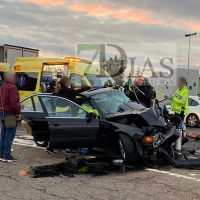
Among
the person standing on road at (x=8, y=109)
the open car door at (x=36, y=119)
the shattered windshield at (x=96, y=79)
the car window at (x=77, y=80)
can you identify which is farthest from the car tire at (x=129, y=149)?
the car window at (x=77, y=80)

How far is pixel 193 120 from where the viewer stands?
13.0 meters

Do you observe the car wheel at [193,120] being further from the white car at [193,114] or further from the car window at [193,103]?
the car window at [193,103]

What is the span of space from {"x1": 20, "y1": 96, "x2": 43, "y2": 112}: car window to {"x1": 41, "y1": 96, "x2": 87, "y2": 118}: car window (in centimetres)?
30

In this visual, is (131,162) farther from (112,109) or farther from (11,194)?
(11,194)

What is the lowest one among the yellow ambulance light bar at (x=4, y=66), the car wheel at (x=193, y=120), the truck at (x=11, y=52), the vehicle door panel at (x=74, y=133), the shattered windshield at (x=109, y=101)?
the car wheel at (x=193, y=120)

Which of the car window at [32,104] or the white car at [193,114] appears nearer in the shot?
the car window at [32,104]

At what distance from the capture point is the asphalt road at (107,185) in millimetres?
4594

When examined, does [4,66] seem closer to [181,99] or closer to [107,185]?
[181,99]

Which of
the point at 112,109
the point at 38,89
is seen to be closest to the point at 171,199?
the point at 112,109

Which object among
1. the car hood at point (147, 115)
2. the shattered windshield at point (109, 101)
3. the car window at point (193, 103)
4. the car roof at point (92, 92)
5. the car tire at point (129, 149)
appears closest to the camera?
the car tire at point (129, 149)

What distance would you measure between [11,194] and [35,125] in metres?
2.72

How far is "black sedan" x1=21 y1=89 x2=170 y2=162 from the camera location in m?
6.09

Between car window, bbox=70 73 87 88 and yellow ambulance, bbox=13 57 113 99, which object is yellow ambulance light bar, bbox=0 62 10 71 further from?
car window, bbox=70 73 87 88

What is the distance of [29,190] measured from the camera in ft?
15.8
